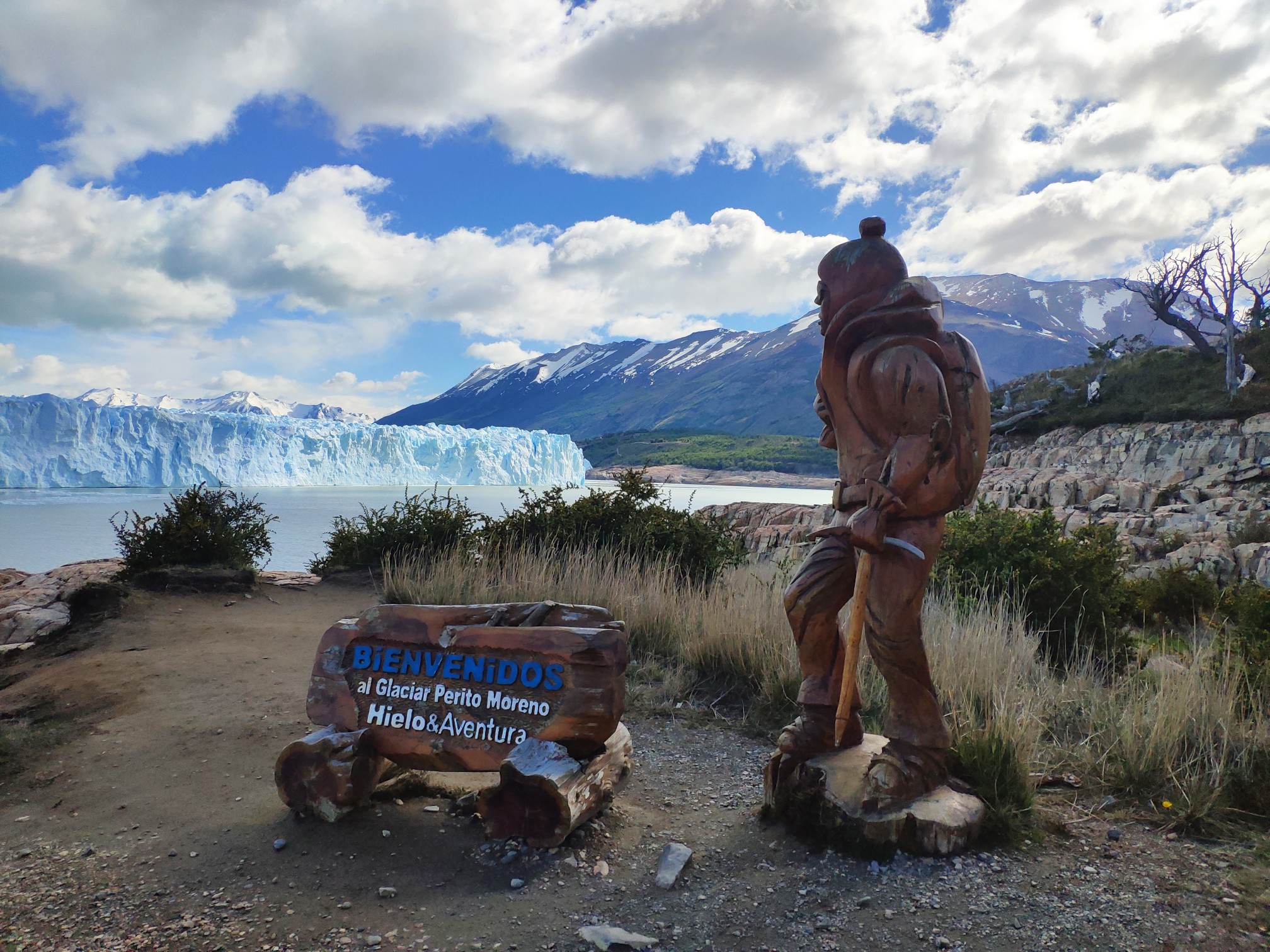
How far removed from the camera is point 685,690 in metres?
5.97

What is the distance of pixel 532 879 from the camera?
3.07 m

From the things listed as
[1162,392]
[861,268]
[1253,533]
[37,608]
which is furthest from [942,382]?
[1162,392]

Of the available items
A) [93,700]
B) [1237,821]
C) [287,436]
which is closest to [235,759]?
[93,700]

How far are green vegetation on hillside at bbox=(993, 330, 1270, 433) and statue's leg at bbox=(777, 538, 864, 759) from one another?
23953mm

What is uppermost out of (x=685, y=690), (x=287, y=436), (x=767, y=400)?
(x=767, y=400)

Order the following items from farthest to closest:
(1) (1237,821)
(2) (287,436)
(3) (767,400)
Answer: (3) (767,400) < (2) (287,436) < (1) (1237,821)

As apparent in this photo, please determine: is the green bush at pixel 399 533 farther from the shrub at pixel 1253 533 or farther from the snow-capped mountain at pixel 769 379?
the snow-capped mountain at pixel 769 379

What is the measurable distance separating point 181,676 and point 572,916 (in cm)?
499

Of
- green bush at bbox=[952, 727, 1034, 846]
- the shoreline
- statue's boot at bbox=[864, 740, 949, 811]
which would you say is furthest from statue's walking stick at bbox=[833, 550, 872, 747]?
the shoreline

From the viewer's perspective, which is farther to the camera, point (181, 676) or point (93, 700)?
point (181, 676)

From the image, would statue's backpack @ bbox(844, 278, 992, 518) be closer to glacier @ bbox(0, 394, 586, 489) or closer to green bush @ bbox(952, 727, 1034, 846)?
green bush @ bbox(952, 727, 1034, 846)

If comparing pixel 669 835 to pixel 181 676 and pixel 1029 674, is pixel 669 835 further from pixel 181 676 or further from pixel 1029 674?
pixel 181 676

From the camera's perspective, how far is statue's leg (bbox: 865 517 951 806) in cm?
317

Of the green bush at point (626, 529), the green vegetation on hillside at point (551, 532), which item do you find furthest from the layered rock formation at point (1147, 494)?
the green vegetation on hillside at point (551, 532)
